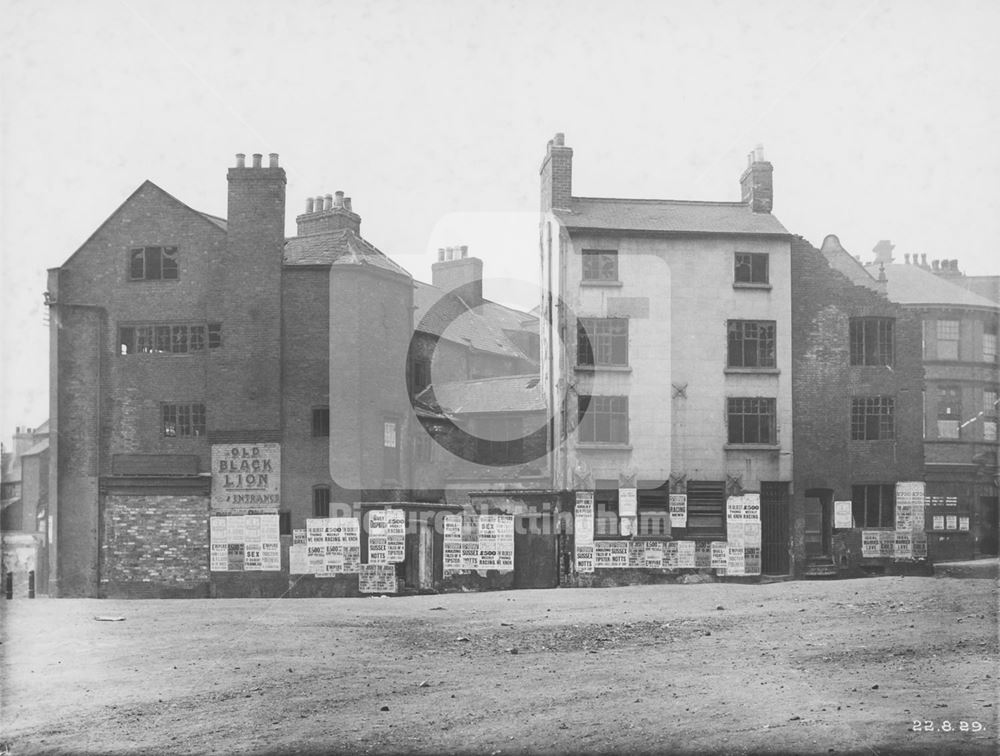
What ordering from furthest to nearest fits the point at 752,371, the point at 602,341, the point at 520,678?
the point at 602,341 < the point at 752,371 < the point at 520,678

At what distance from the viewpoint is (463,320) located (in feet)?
128

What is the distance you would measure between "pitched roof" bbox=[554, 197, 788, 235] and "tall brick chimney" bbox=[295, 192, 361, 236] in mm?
6563

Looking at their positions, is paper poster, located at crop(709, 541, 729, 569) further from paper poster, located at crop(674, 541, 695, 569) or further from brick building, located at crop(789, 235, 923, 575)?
brick building, located at crop(789, 235, 923, 575)

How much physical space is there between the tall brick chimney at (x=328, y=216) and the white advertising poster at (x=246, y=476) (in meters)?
7.52

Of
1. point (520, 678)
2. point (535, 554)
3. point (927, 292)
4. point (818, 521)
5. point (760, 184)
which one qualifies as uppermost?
point (760, 184)

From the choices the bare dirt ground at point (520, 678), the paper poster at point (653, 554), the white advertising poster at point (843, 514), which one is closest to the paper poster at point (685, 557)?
the paper poster at point (653, 554)

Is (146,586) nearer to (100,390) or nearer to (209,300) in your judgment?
(100,390)

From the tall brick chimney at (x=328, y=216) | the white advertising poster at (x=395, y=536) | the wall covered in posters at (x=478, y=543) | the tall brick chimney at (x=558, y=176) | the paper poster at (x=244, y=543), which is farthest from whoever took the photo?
the tall brick chimney at (x=328, y=216)

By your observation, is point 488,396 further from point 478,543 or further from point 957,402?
point 957,402

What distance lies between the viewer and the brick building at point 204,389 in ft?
89.5

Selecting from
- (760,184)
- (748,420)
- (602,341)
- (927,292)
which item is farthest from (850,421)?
(760,184)

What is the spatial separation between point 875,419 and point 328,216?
55.7 ft

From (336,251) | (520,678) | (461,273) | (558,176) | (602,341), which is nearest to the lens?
(520,678)

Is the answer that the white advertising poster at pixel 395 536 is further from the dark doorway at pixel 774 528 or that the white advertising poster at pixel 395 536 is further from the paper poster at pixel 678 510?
the dark doorway at pixel 774 528
